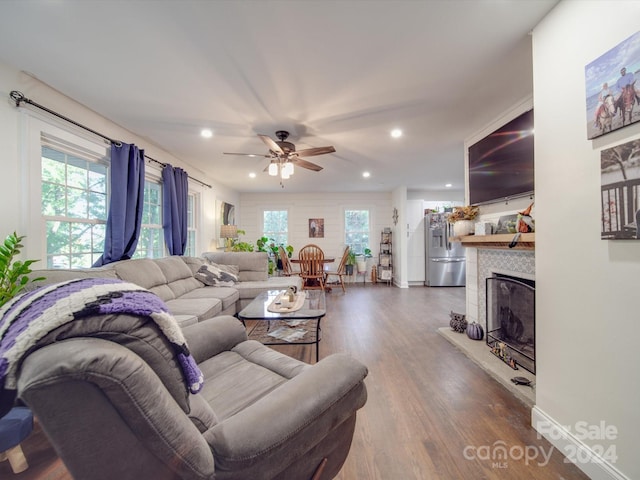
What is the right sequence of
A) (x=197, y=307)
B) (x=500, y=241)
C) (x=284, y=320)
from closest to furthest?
(x=500, y=241) → (x=284, y=320) → (x=197, y=307)

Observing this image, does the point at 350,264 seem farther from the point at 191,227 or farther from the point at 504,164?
the point at 504,164

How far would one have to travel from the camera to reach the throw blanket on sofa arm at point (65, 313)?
21.3 inches

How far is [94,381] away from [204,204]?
4.83 meters

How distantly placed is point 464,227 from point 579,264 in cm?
161

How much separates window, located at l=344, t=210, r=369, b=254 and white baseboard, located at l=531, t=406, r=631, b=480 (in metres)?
5.46

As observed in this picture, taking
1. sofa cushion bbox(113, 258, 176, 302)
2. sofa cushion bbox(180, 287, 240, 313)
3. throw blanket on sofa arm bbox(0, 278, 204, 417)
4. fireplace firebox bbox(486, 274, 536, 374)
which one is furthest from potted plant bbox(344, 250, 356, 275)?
throw blanket on sofa arm bbox(0, 278, 204, 417)

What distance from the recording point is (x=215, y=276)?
3.73 m

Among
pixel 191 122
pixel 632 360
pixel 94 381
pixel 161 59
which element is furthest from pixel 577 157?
pixel 191 122

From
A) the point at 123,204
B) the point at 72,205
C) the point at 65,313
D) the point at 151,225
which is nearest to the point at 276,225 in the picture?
the point at 151,225

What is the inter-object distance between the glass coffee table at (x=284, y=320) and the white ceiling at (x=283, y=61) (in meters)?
1.87

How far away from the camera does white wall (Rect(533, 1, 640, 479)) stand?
1.13m

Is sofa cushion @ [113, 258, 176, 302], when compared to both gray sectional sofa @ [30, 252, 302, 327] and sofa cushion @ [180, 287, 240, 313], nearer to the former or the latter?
gray sectional sofa @ [30, 252, 302, 327]

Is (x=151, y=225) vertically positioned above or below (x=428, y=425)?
above

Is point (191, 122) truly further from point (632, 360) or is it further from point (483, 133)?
point (632, 360)
